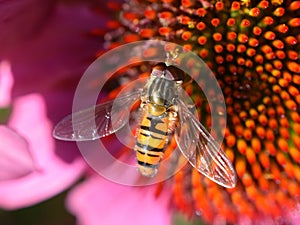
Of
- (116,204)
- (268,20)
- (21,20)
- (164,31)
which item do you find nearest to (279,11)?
(268,20)

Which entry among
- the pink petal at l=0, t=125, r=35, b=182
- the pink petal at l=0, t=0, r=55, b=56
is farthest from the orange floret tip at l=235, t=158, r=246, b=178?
the pink petal at l=0, t=0, r=55, b=56

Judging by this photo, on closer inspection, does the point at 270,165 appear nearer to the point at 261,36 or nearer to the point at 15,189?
the point at 261,36

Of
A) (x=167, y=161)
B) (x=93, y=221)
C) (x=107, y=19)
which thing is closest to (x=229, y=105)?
(x=167, y=161)

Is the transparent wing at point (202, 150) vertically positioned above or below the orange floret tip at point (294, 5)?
below

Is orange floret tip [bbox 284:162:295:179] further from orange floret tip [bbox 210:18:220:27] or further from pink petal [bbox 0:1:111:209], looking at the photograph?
pink petal [bbox 0:1:111:209]

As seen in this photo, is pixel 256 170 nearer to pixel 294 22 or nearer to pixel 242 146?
pixel 242 146

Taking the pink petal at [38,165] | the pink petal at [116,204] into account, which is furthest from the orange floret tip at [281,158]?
the pink petal at [38,165]

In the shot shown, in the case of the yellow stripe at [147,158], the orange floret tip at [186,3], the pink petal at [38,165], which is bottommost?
the pink petal at [38,165]

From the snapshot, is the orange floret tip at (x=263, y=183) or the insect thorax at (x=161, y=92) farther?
the orange floret tip at (x=263, y=183)

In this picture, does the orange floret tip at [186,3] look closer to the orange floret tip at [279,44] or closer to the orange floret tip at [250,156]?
the orange floret tip at [279,44]
